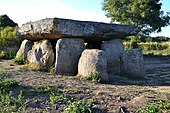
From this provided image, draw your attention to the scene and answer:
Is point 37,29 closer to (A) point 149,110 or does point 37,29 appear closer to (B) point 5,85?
(B) point 5,85

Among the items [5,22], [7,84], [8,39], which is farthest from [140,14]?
[7,84]

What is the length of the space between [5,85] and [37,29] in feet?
14.1

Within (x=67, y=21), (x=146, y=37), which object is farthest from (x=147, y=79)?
(x=146, y=37)

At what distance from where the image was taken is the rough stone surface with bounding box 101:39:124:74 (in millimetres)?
13324

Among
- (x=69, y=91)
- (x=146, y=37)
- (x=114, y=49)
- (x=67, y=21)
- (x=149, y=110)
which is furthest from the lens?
(x=146, y=37)

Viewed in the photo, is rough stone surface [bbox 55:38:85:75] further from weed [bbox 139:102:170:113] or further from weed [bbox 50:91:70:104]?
weed [bbox 139:102:170:113]

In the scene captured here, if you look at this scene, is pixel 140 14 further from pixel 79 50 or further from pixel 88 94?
pixel 88 94

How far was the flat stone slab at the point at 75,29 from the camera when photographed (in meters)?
11.7

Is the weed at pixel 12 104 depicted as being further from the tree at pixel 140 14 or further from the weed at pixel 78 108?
the tree at pixel 140 14

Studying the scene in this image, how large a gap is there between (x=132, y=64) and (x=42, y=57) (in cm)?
318

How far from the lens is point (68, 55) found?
1207 cm

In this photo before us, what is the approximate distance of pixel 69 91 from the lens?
340 inches

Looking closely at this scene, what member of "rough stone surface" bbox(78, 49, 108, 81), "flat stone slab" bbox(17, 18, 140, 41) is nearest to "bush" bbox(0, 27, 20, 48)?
"flat stone slab" bbox(17, 18, 140, 41)

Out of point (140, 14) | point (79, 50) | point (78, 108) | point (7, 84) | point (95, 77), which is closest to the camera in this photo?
point (78, 108)
